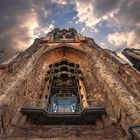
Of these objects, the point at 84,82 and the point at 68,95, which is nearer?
the point at 68,95

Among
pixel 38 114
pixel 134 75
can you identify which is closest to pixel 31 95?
pixel 38 114

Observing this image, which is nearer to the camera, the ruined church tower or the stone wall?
the ruined church tower

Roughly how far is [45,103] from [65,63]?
770 cm

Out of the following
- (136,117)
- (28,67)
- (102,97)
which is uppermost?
(28,67)

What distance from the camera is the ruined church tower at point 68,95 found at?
8773 millimetres

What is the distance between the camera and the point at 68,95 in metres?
13.9

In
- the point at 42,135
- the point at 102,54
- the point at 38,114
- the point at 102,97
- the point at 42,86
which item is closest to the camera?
the point at 42,135

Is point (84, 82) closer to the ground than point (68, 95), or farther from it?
farther from it

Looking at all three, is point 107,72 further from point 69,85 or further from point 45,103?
point 45,103

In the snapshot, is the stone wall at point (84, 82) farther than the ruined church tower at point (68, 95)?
Yes

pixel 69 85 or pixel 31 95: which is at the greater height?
pixel 69 85

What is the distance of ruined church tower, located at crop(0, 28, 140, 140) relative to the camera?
28.8 feet

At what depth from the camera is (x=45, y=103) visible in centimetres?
1248

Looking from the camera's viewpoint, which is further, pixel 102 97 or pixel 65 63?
pixel 65 63
